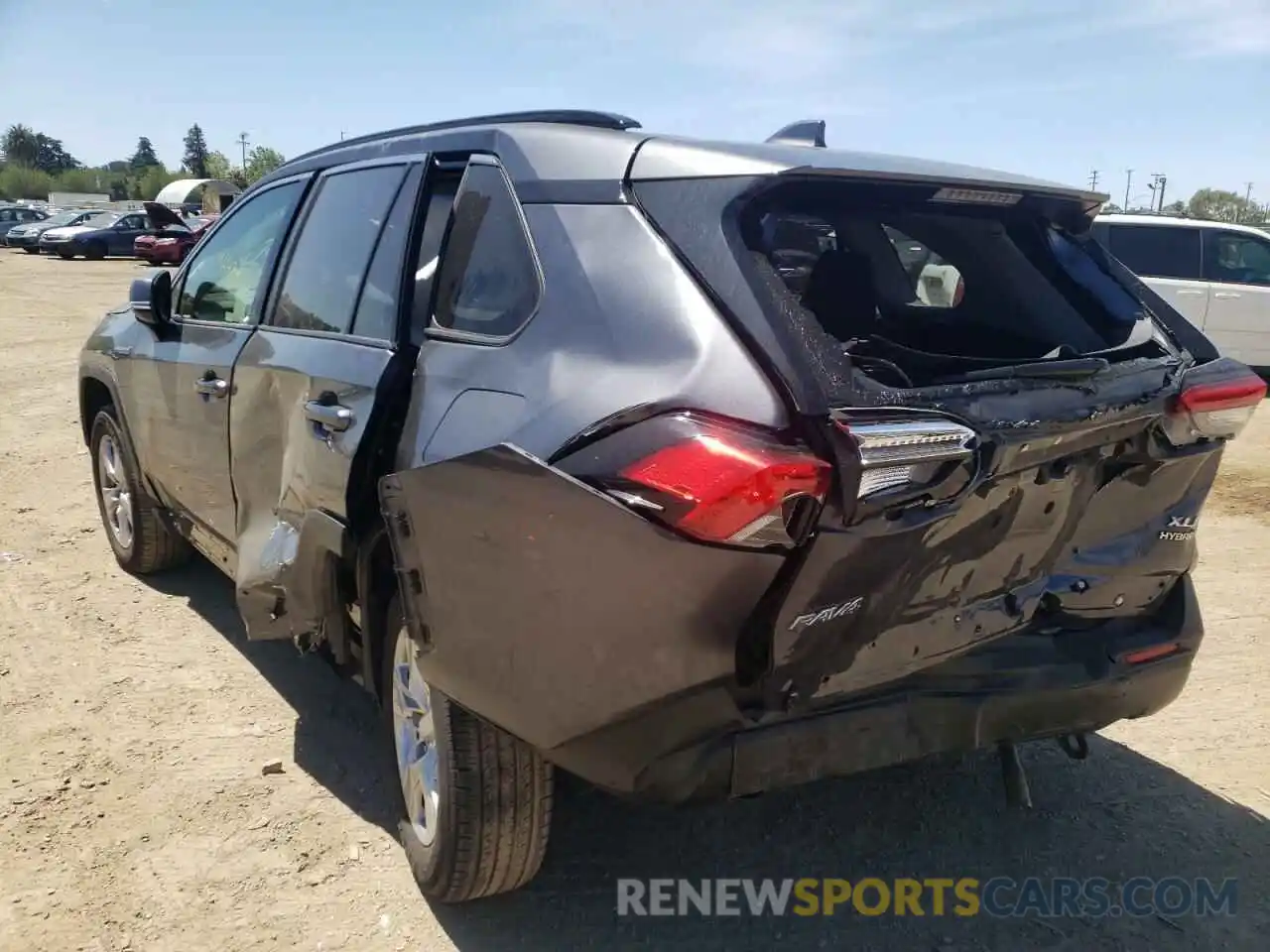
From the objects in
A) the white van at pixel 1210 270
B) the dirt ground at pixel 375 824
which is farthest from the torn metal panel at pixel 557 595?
the white van at pixel 1210 270

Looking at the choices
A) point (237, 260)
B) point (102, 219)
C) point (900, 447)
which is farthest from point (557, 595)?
point (102, 219)

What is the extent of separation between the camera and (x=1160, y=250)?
1145 centimetres

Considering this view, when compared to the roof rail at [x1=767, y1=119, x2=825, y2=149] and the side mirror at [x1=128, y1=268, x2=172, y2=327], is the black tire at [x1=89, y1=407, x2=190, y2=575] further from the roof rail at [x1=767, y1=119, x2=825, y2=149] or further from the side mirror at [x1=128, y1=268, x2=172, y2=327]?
the roof rail at [x1=767, y1=119, x2=825, y2=149]

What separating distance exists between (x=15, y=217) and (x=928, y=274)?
1681 inches

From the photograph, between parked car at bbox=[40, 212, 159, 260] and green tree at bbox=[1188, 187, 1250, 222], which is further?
green tree at bbox=[1188, 187, 1250, 222]

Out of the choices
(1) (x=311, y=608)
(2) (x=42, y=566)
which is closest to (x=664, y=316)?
(1) (x=311, y=608)

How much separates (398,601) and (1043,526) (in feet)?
5.02

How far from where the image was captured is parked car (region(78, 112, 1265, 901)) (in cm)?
189

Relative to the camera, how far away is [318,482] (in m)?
2.80

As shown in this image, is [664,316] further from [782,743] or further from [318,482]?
[318,482]

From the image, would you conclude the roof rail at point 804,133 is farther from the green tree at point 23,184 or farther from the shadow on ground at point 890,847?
the green tree at point 23,184

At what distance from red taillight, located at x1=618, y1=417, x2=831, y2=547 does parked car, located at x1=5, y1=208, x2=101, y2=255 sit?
118 feet

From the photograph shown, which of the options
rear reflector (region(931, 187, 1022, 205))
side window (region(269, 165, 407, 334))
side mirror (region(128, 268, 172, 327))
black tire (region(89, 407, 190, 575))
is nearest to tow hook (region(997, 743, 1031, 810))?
rear reflector (region(931, 187, 1022, 205))

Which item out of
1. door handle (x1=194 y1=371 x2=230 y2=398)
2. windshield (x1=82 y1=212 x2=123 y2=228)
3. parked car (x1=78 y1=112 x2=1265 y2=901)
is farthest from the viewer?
windshield (x1=82 y1=212 x2=123 y2=228)
